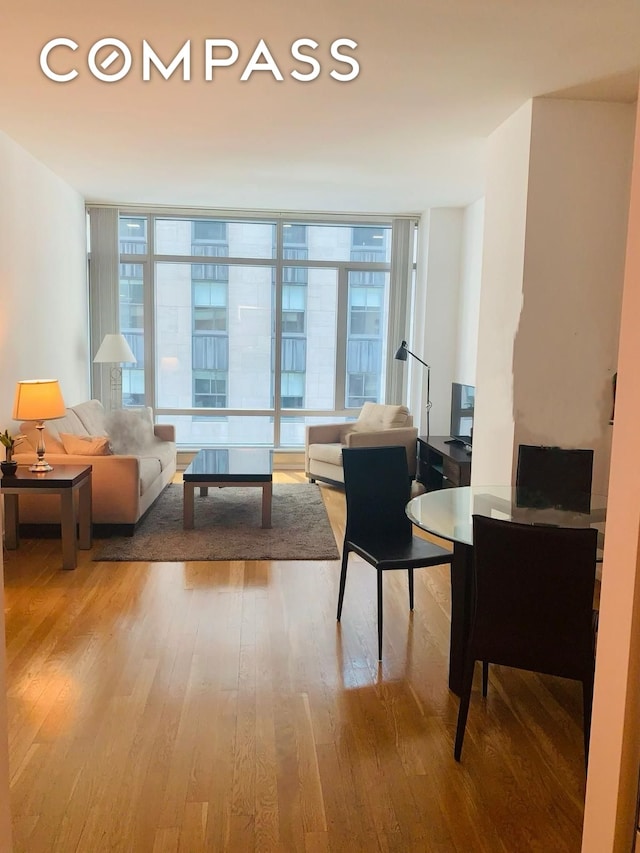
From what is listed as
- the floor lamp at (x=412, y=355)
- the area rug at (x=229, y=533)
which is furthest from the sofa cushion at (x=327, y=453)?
the floor lamp at (x=412, y=355)

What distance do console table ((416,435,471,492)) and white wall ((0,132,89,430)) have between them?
3513 millimetres

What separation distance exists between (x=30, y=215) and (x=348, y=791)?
483cm

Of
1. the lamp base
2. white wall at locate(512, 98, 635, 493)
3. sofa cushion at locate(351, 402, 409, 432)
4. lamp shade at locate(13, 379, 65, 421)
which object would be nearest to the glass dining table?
white wall at locate(512, 98, 635, 493)

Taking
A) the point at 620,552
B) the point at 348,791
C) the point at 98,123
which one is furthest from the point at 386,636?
the point at 98,123

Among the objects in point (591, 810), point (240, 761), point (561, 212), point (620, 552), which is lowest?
point (240, 761)

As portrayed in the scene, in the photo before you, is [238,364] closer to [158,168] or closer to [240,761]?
[158,168]

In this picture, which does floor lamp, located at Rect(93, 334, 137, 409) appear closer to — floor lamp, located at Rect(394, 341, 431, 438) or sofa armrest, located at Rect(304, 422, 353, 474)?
sofa armrest, located at Rect(304, 422, 353, 474)

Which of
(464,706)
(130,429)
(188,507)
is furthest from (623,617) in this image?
(130,429)

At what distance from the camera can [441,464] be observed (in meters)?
6.14

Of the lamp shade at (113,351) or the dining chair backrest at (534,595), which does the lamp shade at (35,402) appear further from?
the dining chair backrest at (534,595)

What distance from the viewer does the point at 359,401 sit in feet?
25.0

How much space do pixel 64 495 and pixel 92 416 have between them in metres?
2.07

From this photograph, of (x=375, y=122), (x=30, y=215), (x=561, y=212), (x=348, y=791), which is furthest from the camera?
(x=30, y=215)

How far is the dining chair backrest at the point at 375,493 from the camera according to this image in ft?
10.9
